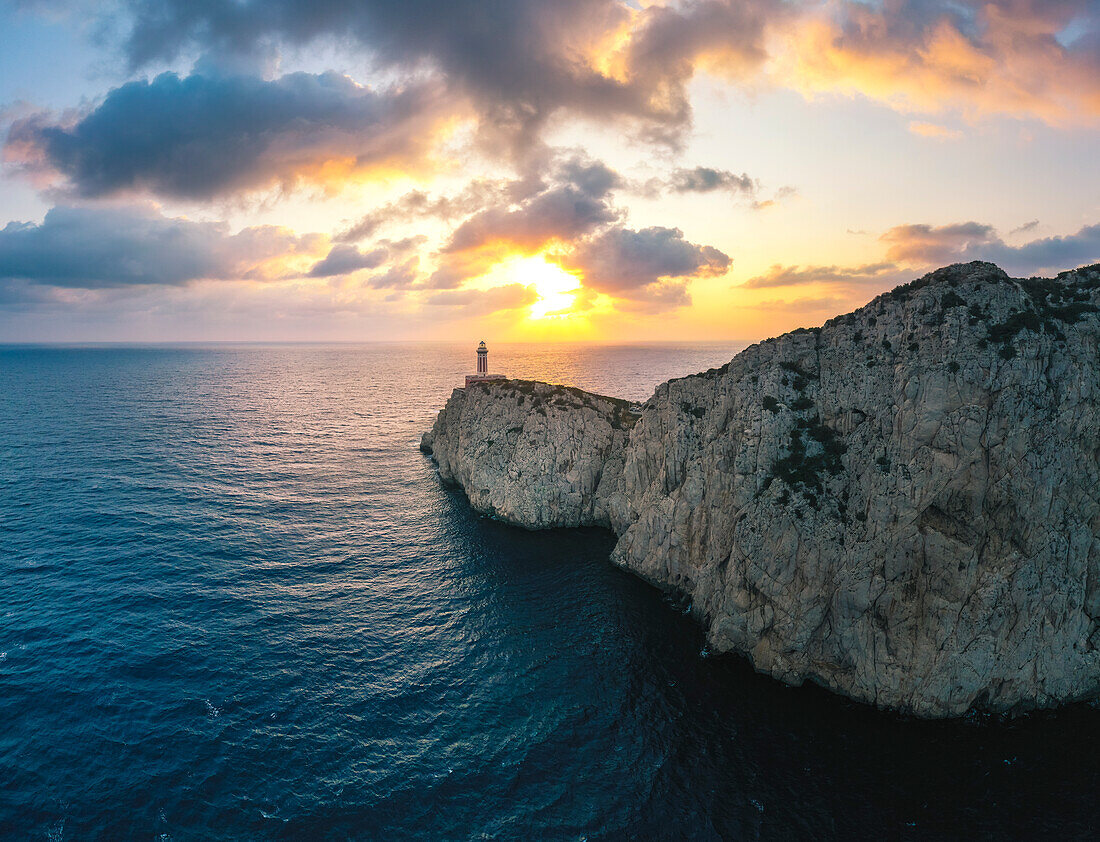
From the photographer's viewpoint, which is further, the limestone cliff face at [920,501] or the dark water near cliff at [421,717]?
the limestone cliff face at [920,501]

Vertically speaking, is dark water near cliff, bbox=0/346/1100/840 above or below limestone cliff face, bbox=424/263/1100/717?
below

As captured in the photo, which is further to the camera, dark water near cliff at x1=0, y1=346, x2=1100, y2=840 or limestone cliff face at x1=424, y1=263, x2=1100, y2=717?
limestone cliff face at x1=424, y1=263, x2=1100, y2=717

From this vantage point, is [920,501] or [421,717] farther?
[920,501]

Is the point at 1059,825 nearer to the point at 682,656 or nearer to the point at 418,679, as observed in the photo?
the point at 682,656

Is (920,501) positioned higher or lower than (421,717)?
higher
